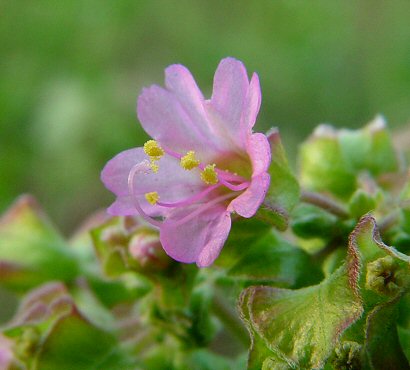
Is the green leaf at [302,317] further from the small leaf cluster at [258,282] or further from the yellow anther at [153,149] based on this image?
the yellow anther at [153,149]

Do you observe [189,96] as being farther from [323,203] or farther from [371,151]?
[371,151]

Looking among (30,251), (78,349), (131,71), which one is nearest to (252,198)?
(78,349)

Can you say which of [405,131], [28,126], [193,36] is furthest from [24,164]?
[405,131]

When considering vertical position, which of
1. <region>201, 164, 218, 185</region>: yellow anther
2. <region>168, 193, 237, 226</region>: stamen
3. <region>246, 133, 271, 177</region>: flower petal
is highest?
<region>246, 133, 271, 177</region>: flower petal

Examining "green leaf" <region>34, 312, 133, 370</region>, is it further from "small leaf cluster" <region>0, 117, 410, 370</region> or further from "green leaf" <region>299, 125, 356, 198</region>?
"green leaf" <region>299, 125, 356, 198</region>

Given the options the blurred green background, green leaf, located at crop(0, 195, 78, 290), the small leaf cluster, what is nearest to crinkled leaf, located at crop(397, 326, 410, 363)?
the small leaf cluster

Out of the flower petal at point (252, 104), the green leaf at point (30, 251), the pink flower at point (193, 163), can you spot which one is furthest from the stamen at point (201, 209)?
the green leaf at point (30, 251)
